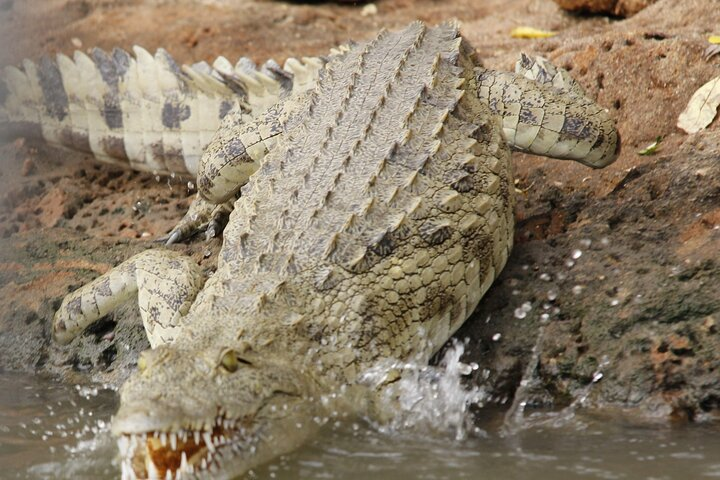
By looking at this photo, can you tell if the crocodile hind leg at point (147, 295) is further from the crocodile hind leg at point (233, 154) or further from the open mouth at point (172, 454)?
the open mouth at point (172, 454)

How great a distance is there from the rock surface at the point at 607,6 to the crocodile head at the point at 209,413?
5.86 metres

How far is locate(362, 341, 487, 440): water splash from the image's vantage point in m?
3.85

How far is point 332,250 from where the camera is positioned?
156 inches

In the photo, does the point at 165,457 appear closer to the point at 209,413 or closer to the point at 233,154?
the point at 209,413

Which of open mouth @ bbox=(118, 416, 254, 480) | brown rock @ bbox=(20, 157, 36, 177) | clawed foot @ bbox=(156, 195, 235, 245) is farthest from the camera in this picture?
brown rock @ bbox=(20, 157, 36, 177)

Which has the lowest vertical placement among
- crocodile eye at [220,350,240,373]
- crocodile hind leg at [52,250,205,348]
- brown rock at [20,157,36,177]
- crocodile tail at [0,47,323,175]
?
crocodile eye at [220,350,240,373]

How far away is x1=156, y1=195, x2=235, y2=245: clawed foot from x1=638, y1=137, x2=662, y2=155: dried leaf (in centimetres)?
228

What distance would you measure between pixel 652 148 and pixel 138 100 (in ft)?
10.6

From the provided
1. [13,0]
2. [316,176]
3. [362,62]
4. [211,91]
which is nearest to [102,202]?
[211,91]

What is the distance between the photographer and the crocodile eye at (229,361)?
3391 millimetres

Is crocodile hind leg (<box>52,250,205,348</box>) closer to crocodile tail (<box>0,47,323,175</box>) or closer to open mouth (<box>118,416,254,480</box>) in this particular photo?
open mouth (<box>118,416,254,480</box>)

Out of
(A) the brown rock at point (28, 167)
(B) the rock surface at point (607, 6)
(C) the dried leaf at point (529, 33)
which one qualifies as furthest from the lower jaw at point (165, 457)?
(B) the rock surface at point (607, 6)

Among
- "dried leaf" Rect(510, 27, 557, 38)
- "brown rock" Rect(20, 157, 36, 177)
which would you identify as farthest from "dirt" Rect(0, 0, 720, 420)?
"dried leaf" Rect(510, 27, 557, 38)

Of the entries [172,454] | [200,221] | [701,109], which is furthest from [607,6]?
[172,454]
